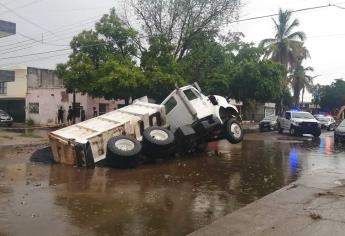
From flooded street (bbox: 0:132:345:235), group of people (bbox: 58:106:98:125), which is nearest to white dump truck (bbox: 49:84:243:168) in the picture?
flooded street (bbox: 0:132:345:235)

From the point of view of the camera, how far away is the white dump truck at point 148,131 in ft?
48.0

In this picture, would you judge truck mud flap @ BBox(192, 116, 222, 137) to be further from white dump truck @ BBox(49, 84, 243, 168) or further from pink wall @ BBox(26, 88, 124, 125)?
pink wall @ BBox(26, 88, 124, 125)

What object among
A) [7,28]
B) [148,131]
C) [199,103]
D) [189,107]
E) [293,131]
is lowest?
[293,131]

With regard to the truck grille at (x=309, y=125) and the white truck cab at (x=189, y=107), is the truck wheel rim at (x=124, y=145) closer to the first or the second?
the white truck cab at (x=189, y=107)

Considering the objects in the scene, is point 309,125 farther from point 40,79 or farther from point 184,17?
point 40,79

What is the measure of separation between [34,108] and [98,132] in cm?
2989

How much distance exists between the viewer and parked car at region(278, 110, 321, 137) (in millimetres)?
30562

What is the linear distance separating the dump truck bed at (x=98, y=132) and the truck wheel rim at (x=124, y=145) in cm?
53

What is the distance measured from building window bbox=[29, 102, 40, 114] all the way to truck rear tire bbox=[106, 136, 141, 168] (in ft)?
97.3

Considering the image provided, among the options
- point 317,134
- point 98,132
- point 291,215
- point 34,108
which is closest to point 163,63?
point 317,134

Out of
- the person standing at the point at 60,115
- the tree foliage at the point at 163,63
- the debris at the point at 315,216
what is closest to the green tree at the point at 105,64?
the tree foliage at the point at 163,63

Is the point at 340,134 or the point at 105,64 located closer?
the point at 340,134

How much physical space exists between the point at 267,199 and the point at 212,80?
23.9 meters

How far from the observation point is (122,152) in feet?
46.9
